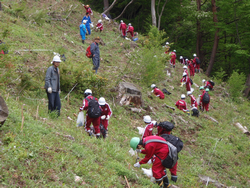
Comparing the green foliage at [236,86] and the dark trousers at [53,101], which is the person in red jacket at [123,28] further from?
the dark trousers at [53,101]

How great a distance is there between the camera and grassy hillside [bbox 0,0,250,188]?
4434 millimetres

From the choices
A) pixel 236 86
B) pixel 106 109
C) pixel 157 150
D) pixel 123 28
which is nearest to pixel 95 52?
pixel 106 109

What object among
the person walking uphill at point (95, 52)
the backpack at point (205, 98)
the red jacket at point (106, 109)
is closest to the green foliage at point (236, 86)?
the backpack at point (205, 98)

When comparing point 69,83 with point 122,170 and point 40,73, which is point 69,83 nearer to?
point 40,73

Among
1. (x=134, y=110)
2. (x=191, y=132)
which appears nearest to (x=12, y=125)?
(x=134, y=110)

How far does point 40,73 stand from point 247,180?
9.02m

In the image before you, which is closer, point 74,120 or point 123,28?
point 74,120

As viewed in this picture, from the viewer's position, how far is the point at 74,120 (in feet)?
26.2

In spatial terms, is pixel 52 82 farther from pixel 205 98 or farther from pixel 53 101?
pixel 205 98

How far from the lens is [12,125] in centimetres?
500

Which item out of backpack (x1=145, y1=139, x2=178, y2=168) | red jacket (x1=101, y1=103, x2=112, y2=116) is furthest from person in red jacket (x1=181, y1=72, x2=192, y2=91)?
backpack (x1=145, y1=139, x2=178, y2=168)

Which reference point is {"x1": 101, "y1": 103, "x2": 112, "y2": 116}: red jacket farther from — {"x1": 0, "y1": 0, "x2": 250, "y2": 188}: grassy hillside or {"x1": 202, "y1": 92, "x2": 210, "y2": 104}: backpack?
{"x1": 202, "y1": 92, "x2": 210, "y2": 104}: backpack

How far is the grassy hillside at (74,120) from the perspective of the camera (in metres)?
4.43

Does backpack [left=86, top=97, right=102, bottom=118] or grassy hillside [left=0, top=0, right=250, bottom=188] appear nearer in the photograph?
grassy hillside [left=0, top=0, right=250, bottom=188]
